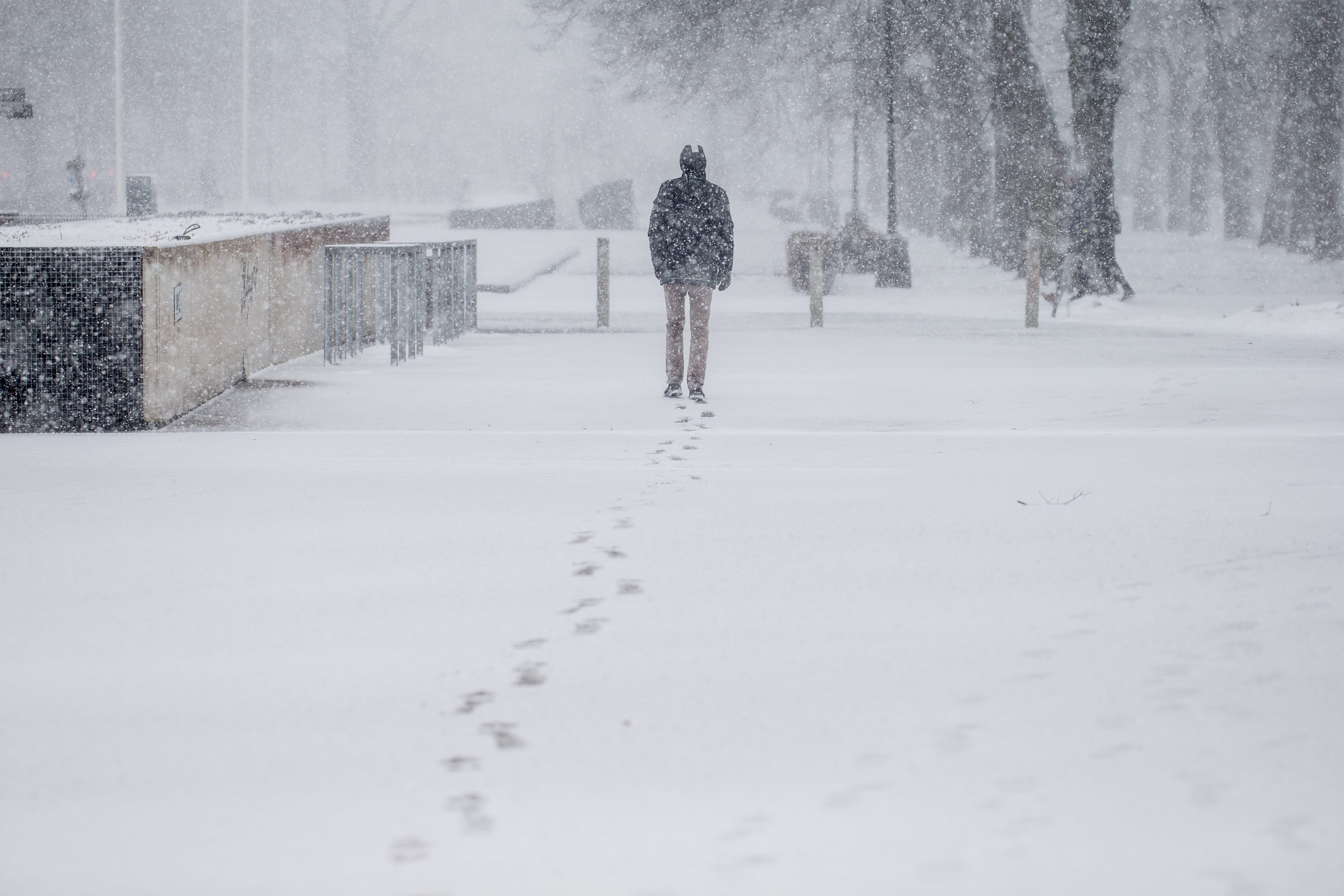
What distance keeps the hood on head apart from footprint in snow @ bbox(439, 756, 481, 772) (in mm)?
7048

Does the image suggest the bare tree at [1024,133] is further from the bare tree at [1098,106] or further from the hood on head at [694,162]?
the hood on head at [694,162]

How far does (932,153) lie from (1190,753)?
1434 inches

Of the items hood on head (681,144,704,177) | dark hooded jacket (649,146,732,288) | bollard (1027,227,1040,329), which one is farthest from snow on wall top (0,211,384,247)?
bollard (1027,227,1040,329)

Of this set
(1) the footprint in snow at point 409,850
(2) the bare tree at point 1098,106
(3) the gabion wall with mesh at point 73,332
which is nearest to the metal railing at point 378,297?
(3) the gabion wall with mesh at point 73,332

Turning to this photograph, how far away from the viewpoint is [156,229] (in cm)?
1084

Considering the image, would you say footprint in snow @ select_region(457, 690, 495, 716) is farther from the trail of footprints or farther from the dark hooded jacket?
the dark hooded jacket

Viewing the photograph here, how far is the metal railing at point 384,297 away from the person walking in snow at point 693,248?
286 cm

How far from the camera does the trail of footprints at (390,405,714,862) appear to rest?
309cm

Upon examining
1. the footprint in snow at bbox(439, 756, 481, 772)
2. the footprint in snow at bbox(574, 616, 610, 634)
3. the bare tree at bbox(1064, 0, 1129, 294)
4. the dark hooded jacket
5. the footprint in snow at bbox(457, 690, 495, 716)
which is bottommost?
the footprint in snow at bbox(439, 756, 481, 772)

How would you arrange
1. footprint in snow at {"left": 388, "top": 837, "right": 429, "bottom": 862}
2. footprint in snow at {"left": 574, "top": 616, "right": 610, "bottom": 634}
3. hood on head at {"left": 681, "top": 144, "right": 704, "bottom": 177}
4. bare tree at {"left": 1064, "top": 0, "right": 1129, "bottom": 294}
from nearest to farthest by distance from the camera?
footprint in snow at {"left": 388, "top": 837, "right": 429, "bottom": 862} → footprint in snow at {"left": 574, "top": 616, "right": 610, "bottom": 634} → hood on head at {"left": 681, "top": 144, "right": 704, "bottom": 177} → bare tree at {"left": 1064, "top": 0, "right": 1129, "bottom": 294}

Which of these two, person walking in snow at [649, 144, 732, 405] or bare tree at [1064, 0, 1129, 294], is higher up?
bare tree at [1064, 0, 1129, 294]

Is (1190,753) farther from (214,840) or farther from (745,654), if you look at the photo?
(214,840)

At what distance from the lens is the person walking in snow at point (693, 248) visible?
32.7 feet

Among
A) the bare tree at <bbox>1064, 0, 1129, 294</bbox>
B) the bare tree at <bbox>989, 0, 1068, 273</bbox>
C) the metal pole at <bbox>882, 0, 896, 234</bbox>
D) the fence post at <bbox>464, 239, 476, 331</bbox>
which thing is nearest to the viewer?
the fence post at <bbox>464, 239, 476, 331</bbox>
